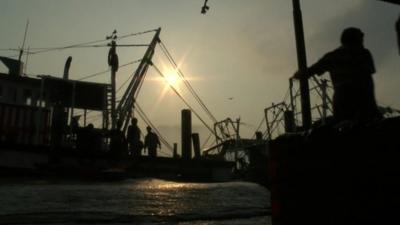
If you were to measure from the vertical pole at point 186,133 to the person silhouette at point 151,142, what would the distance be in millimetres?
1196

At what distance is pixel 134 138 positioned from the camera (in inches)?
752

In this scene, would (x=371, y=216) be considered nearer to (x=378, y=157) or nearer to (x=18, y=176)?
(x=378, y=157)

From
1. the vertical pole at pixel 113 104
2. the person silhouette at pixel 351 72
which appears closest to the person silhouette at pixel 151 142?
the vertical pole at pixel 113 104

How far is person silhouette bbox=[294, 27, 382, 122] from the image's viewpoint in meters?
4.00

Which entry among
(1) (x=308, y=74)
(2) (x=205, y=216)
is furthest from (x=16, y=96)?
(1) (x=308, y=74)

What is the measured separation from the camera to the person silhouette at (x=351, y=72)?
13.1 ft

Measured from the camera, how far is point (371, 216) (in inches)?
92.4

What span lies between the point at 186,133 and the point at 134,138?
2.58 metres

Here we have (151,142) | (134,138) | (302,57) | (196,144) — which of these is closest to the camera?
(302,57)

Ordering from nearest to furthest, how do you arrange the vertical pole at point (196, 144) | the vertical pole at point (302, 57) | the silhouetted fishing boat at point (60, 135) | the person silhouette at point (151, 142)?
1. the vertical pole at point (302, 57)
2. the silhouetted fishing boat at point (60, 135)
3. the person silhouette at point (151, 142)
4. the vertical pole at point (196, 144)

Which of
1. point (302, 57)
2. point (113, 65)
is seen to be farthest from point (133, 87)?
point (302, 57)

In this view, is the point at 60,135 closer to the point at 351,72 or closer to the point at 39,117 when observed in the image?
the point at 39,117

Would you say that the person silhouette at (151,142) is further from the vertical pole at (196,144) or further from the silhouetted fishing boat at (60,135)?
the vertical pole at (196,144)

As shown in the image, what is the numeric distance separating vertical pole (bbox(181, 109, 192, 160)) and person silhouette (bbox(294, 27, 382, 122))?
16.4 metres
